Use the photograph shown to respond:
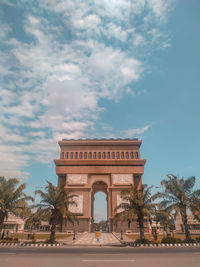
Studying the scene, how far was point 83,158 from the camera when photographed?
59438mm

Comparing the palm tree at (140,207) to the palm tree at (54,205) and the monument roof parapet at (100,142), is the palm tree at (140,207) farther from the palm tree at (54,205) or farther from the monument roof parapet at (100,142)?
the monument roof parapet at (100,142)

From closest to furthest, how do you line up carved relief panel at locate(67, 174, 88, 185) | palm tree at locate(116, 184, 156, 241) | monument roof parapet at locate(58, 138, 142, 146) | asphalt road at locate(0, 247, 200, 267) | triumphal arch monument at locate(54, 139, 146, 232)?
asphalt road at locate(0, 247, 200, 267) < palm tree at locate(116, 184, 156, 241) < triumphal arch monument at locate(54, 139, 146, 232) < carved relief panel at locate(67, 174, 88, 185) < monument roof parapet at locate(58, 138, 142, 146)

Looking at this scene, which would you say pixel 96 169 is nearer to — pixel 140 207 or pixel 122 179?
pixel 122 179

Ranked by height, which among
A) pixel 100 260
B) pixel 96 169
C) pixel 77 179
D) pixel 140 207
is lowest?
pixel 100 260

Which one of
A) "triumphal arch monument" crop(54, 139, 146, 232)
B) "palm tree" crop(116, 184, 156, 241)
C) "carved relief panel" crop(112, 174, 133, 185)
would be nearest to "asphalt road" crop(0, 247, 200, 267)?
"palm tree" crop(116, 184, 156, 241)

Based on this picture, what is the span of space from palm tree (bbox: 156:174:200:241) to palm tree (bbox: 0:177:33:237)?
59.0 feet

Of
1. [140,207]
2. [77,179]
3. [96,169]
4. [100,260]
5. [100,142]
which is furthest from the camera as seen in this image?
[100,142]

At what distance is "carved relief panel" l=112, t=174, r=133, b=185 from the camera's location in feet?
179

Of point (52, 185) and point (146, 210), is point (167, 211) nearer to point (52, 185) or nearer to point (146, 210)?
point (146, 210)

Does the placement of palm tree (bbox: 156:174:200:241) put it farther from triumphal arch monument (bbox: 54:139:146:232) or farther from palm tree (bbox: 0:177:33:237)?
triumphal arch monument (bbox: 54:139:146:232)

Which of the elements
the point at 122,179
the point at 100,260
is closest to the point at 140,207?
the point at 100,260

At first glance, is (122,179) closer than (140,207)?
No

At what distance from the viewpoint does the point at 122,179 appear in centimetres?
5516

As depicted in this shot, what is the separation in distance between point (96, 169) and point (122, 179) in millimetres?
8158
